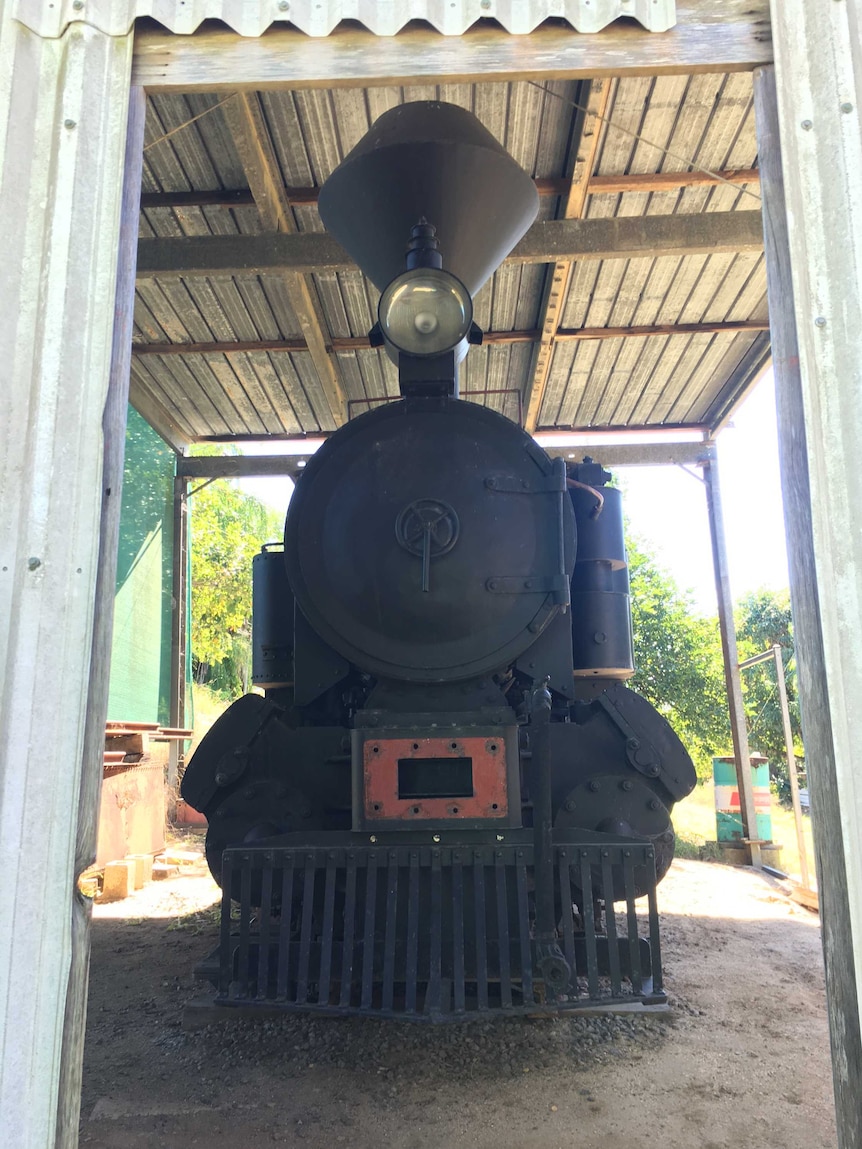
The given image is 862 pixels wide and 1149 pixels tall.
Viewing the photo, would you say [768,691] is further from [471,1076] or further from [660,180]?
[471,1076]

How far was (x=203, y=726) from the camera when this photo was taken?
59.6 ft

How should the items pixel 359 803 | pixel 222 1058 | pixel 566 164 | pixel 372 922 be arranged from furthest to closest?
1. pixel 566 164
2. pixel 222 1058
3. pixel 359 803
4. pixel 372 922

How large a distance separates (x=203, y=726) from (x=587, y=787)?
53.3 feet

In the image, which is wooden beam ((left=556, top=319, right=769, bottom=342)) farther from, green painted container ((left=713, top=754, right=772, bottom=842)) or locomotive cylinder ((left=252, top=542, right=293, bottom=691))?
green painted container ((left=713, top=754, right=772, bottom=842))

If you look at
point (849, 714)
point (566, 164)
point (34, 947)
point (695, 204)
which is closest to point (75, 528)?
point (34, 947)

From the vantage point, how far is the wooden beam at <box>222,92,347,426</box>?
14.5 ft

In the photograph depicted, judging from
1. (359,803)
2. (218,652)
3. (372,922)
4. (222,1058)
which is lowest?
(222,1058)

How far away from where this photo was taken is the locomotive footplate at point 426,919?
8.07 feet

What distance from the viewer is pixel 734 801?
331 inches

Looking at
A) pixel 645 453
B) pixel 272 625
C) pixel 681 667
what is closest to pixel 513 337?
pixel 645 453

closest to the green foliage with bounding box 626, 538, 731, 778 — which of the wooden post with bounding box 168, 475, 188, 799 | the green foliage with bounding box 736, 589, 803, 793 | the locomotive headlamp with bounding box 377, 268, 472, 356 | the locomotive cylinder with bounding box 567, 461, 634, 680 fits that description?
the green foliage with bounding box 736, 589, 803, 793

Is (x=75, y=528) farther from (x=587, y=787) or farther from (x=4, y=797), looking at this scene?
(x=587, y=787)

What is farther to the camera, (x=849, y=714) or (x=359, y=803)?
(x=359, y=803)

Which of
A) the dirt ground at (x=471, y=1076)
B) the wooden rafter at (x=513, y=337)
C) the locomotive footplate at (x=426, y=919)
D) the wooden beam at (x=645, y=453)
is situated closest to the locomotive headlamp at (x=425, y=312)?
the locomotive footplate at (x=426, y=919)
